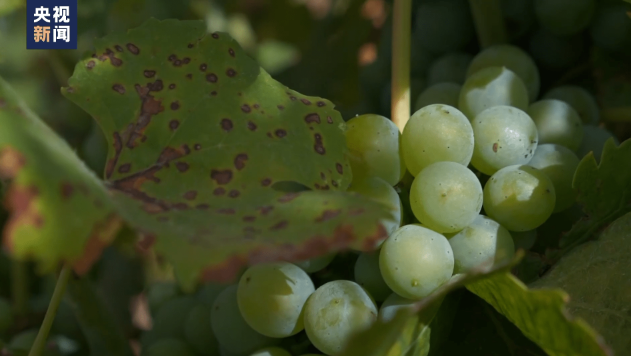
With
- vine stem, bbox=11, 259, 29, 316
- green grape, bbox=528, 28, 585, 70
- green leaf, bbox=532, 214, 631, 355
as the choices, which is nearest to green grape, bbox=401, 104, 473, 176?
green leaf, bbox=532, 214, 631, 355

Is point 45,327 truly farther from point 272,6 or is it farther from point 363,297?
point 272,6

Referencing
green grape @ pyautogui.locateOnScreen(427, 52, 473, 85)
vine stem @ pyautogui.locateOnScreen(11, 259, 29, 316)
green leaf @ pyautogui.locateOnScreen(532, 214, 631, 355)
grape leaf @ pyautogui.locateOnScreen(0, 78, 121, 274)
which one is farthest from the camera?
vine stem @ pyautogui.locateOnScreen(11, 259, 29, 316)

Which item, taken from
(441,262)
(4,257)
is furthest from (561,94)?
(4,257)

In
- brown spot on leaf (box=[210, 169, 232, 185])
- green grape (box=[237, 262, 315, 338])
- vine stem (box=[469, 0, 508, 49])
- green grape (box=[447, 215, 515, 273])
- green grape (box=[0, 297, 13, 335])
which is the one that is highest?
vine stem (box=[469, 0, 508, 49])

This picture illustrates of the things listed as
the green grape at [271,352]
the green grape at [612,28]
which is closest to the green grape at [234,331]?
the green grape at [271,352]

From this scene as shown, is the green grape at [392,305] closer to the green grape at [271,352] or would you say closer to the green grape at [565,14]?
the green grape at [271,352]

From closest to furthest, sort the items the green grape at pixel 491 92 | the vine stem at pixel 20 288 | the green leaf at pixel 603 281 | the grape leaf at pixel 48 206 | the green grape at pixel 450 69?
the grape leaf at pixel 48 206, the green leaf at pixel 603 281, the green grape at pixel 491 92, the green grape at pixel 450 69, the vine stem at pixel 20 288

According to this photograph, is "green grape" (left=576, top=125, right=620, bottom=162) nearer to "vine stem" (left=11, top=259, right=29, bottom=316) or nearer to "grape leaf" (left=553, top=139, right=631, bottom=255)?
"grape leaf" (left=553, top=139, right=631, bottom=255)
